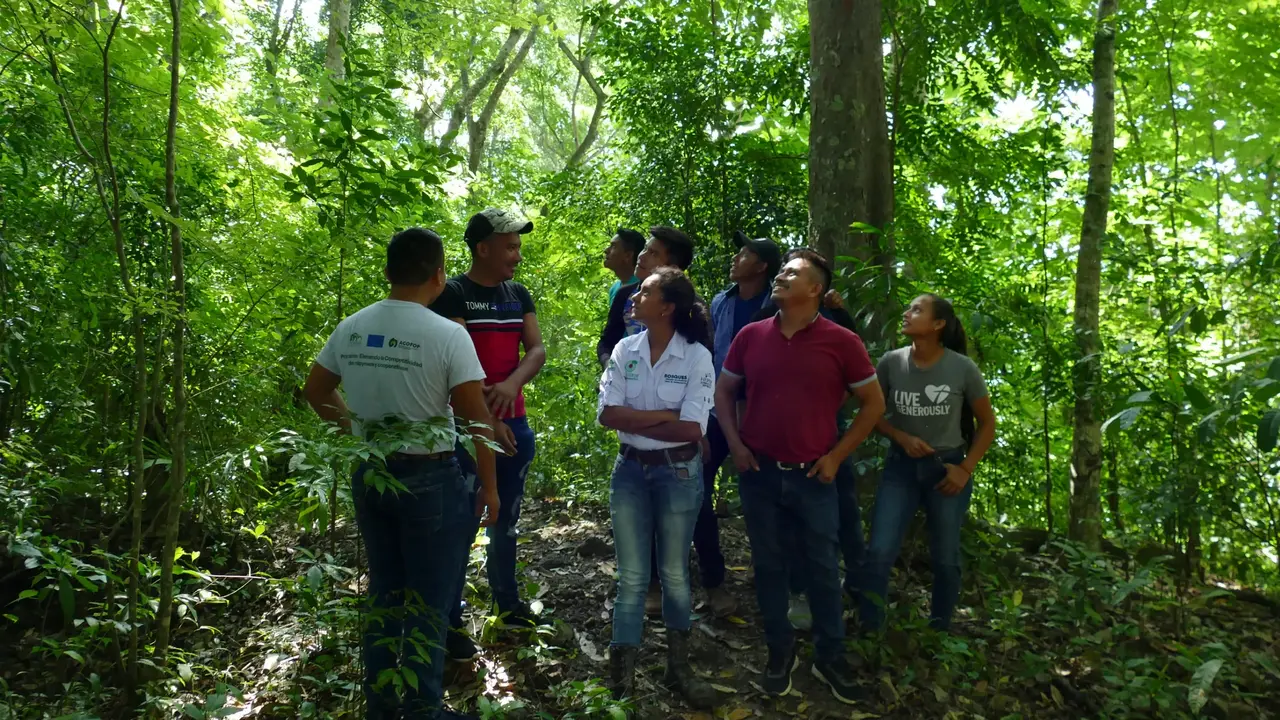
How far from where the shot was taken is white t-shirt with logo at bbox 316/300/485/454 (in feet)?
8.96

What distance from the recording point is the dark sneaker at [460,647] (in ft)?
11.8

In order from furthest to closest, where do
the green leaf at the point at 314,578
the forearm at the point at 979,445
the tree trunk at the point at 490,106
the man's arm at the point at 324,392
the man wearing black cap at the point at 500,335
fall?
the tree trunk at the point at 490,106, the forearm at the point at 979,445, the man wearing black cap at the point at 500,335, the man's arm at the point at 324,392, the green leaf at the point at 314,578

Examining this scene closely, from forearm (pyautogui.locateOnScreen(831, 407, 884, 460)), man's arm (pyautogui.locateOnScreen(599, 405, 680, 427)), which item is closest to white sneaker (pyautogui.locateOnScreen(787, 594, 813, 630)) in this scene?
forearm (pyautogui.locateOnScreen(831, 407, 884, 460))

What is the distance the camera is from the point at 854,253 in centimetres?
475

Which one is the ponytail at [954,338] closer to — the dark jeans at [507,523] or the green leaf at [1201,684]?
the green leaf at [1201,684]

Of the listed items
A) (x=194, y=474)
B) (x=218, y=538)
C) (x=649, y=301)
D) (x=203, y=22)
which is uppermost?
(x=203, y=22)

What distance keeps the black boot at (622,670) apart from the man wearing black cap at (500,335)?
24.9 inches

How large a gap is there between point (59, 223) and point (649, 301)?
352 cm

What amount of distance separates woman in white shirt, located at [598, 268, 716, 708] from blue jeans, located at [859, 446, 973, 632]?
104 centimetres

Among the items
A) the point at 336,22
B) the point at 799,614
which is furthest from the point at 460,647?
the point at 336,22

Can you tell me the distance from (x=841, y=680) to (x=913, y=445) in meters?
1.16

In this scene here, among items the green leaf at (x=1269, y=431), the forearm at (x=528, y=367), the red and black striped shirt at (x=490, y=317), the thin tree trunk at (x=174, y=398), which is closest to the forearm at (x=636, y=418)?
the forearm at (x=528, y=367)

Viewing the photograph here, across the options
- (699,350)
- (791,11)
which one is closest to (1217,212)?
(791,11)

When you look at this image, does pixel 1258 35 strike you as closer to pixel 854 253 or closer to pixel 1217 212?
pixel 1217 212
